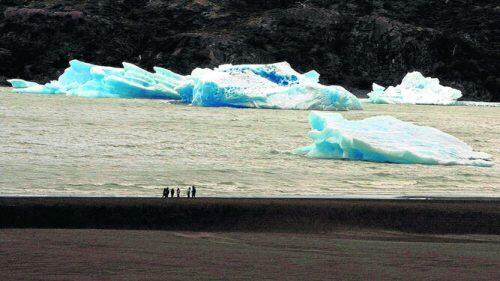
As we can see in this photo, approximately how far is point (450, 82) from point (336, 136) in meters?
61.2

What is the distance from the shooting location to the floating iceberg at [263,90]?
124 feet

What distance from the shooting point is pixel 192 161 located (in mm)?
19312

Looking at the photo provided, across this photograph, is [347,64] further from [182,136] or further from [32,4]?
[182,136]

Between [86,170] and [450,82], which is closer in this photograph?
[86,170]

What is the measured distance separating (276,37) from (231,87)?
A: 150 feet

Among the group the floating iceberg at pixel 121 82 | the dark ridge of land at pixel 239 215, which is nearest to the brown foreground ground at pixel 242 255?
the dark ridge of land at pixel 239 215

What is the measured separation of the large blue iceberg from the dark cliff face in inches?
1227

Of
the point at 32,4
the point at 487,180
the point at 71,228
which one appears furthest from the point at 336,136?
the point at 32,4

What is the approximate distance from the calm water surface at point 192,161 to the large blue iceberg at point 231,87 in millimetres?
3160

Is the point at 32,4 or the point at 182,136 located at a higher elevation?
the point at 32,4

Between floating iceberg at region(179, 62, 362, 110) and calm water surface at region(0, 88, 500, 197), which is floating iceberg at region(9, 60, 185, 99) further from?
calm water surface at region(0, 88, 500, 197)

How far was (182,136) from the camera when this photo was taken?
26297 millimetres

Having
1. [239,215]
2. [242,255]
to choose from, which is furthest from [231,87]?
[242,255]

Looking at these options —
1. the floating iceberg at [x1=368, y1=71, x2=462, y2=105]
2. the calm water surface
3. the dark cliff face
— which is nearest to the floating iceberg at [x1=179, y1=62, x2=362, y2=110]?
the calm water surface
